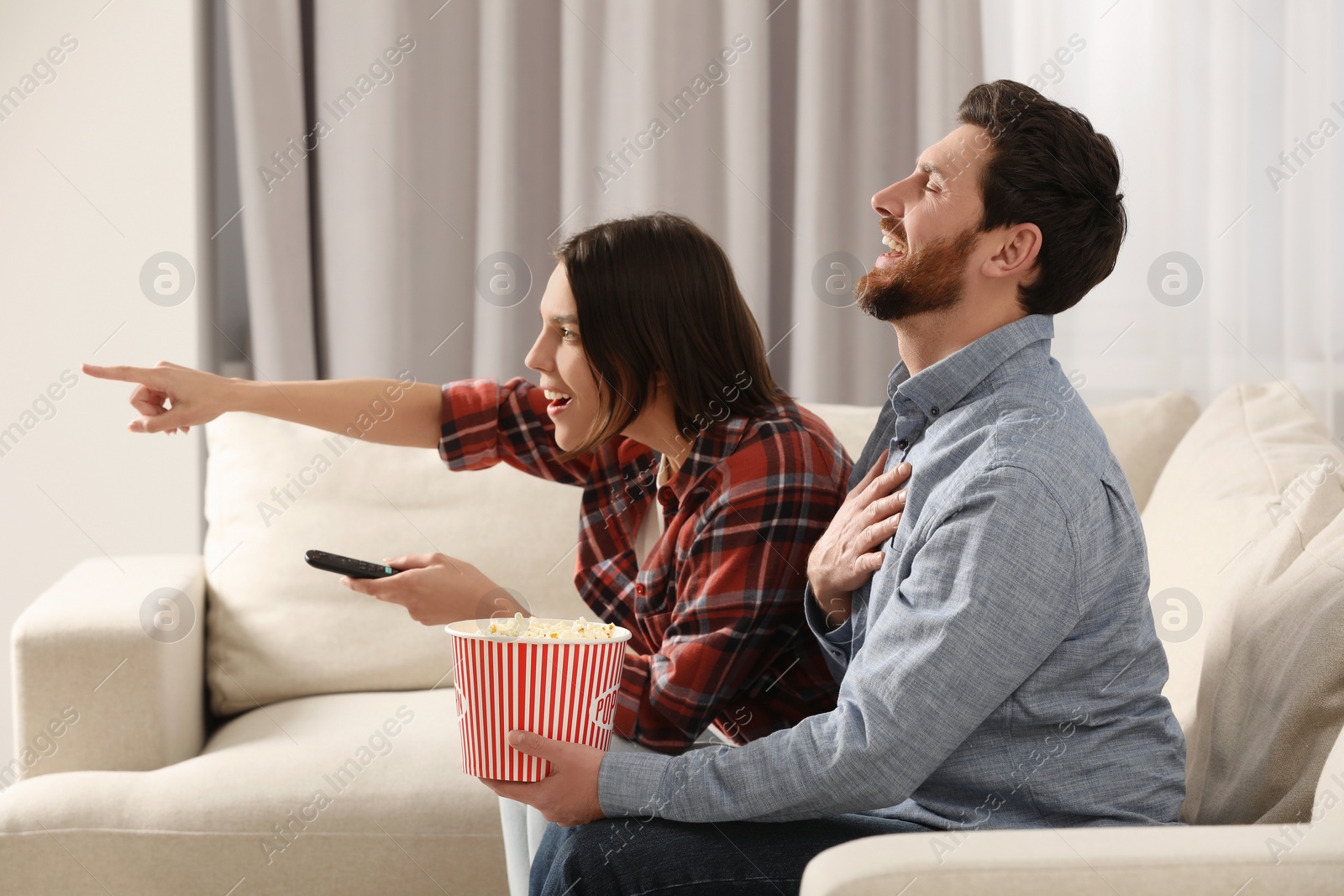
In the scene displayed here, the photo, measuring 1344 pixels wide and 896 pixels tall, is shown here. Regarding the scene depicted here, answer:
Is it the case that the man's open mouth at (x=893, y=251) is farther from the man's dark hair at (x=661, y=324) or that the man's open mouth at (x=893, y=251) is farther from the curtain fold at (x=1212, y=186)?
the curtain fold at (x=1212, y=186)

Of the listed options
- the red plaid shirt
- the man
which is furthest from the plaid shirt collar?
the man

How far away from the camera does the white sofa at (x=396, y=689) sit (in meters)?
0.78

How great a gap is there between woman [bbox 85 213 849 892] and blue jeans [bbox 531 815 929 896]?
203mm

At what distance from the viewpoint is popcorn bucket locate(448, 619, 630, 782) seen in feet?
3.06

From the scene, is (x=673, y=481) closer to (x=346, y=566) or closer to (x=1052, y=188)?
(x=346, y=566)

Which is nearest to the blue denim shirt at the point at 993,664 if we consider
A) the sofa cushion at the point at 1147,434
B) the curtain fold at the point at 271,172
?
the sofa cushion at the point at 1147,434

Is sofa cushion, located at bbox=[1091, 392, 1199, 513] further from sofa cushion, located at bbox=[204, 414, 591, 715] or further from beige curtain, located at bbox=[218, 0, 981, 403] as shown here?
sofa cushion, located at bbox=[204, 414, 591, 715]

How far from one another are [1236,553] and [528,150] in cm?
181

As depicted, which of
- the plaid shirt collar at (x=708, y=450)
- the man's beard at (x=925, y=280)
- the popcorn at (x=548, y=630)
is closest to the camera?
the popcorn at (x=548, y=630)

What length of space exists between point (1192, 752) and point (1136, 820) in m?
0.26

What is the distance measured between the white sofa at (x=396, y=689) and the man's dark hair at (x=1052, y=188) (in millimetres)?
159

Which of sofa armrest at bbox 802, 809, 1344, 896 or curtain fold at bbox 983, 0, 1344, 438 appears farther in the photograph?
curtain fold at bbox 983, 0, 1344, 438

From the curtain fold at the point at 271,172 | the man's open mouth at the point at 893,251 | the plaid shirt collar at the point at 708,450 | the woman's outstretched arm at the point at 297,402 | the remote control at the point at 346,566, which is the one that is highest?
the curtain fold at the point at 271,172

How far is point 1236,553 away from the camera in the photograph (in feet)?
4.22
